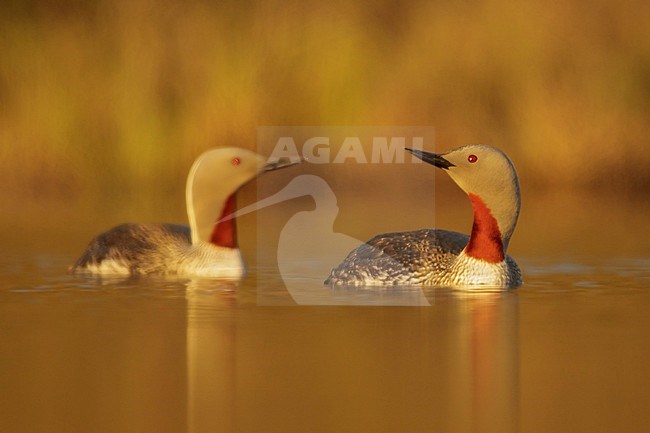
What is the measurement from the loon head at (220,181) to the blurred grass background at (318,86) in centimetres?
493

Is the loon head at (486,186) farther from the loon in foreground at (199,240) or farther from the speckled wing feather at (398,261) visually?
the loon in foreground at (199,240)

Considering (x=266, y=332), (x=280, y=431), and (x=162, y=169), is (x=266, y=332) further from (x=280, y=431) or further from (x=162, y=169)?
(x=162, y=169)

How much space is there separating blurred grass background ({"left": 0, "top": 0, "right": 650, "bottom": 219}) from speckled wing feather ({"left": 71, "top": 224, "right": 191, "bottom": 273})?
4.80 metres

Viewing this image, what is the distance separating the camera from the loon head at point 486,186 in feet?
25.9

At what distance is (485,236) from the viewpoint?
26.0ft

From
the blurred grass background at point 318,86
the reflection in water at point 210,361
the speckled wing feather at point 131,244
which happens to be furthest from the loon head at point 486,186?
the blurred grass background at point 318,86

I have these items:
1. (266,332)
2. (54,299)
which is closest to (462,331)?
(266,332)

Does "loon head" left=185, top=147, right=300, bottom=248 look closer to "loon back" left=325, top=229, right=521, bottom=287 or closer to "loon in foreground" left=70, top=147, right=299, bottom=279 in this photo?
"loon in foreground" left=70, top=147, right=299, bottom=279

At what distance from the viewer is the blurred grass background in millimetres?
13508

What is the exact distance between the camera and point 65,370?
17.9ft

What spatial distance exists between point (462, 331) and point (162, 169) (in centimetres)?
798

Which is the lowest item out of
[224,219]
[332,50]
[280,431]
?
[280,431]

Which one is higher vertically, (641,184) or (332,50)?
(332,50)

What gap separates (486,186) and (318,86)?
20.6 feet
